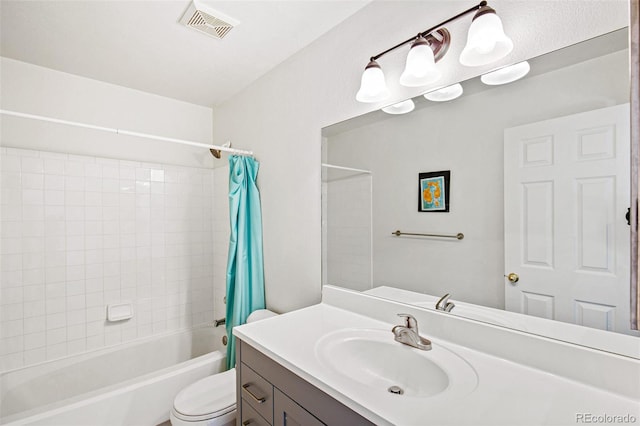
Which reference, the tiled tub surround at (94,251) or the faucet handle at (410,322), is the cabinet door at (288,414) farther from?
the tiled tub surround at (94,251)

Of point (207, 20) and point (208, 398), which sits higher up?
point (207, 20)

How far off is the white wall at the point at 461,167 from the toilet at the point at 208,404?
3.31 ft

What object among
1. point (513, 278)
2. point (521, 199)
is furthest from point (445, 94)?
point (513, 278)

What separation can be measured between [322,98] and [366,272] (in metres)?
0.99

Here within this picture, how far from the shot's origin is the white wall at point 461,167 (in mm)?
963

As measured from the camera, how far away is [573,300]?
954 millimetres

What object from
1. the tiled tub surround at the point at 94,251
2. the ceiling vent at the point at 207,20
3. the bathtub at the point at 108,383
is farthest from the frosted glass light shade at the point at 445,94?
the tiled tub surround at the point at 94,251

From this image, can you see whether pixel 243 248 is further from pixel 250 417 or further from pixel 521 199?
pixel 521 199

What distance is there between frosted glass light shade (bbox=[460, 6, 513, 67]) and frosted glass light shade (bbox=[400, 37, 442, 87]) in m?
0.13

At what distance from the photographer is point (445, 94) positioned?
1.25 metres

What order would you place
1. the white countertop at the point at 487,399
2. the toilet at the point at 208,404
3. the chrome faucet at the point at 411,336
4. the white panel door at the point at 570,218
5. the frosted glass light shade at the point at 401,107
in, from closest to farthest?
the white countertop at the point at 487,399
the white panel door at the point at 570,218
the chrome faucet at the point at 411,336
the frosted glass light shade at the point at 401,107
the toilet at the point at 208,404

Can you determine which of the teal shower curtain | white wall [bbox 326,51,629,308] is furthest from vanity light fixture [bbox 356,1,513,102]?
the teal shower curtain

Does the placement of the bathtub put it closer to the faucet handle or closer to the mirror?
the mirror

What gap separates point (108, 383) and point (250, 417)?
1628mm
